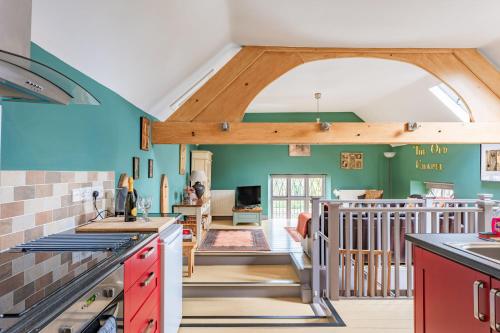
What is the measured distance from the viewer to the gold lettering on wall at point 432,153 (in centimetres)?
673

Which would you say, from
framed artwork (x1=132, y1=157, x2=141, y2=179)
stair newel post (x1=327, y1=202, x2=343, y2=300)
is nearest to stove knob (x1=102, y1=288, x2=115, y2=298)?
framed artwork (x1=132, y1=157, x2=141, y2=179)

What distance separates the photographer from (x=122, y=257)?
60.4 inches

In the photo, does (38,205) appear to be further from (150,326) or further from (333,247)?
(333,247)

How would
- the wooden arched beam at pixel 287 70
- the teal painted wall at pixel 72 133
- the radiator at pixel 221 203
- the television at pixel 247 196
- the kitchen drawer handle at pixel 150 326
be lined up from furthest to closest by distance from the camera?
the radiator at pixel 221 203, the television at pixel 247 196, the wooden arched beam at pixel 287 70, the kitchen drawer handle at pixel 150 326, the teal painted wall at pixel 72 133

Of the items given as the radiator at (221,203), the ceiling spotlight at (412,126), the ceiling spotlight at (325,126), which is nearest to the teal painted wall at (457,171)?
the ceiling spotlight at (412,126)

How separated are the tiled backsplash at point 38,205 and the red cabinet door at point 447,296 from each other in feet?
7.20

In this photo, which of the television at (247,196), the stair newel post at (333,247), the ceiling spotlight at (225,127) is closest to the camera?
the stair newel post at (333,247)

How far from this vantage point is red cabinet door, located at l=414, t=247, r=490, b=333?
4.52 feet

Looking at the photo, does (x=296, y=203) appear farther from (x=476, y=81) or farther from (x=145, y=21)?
(x=145, y=21)

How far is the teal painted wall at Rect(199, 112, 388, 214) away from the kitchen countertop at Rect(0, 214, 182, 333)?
7.40 metres

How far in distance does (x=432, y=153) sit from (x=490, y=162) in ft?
5.81

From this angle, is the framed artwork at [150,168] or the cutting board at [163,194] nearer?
the framed artwork at [150,168]

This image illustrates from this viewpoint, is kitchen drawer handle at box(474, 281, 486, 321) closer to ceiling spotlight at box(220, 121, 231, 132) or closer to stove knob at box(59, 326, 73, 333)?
stove knob at box(59, 326, 73, 333)

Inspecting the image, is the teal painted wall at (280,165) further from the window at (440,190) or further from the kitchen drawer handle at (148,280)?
the kitchen drawer handle at (148,280)
